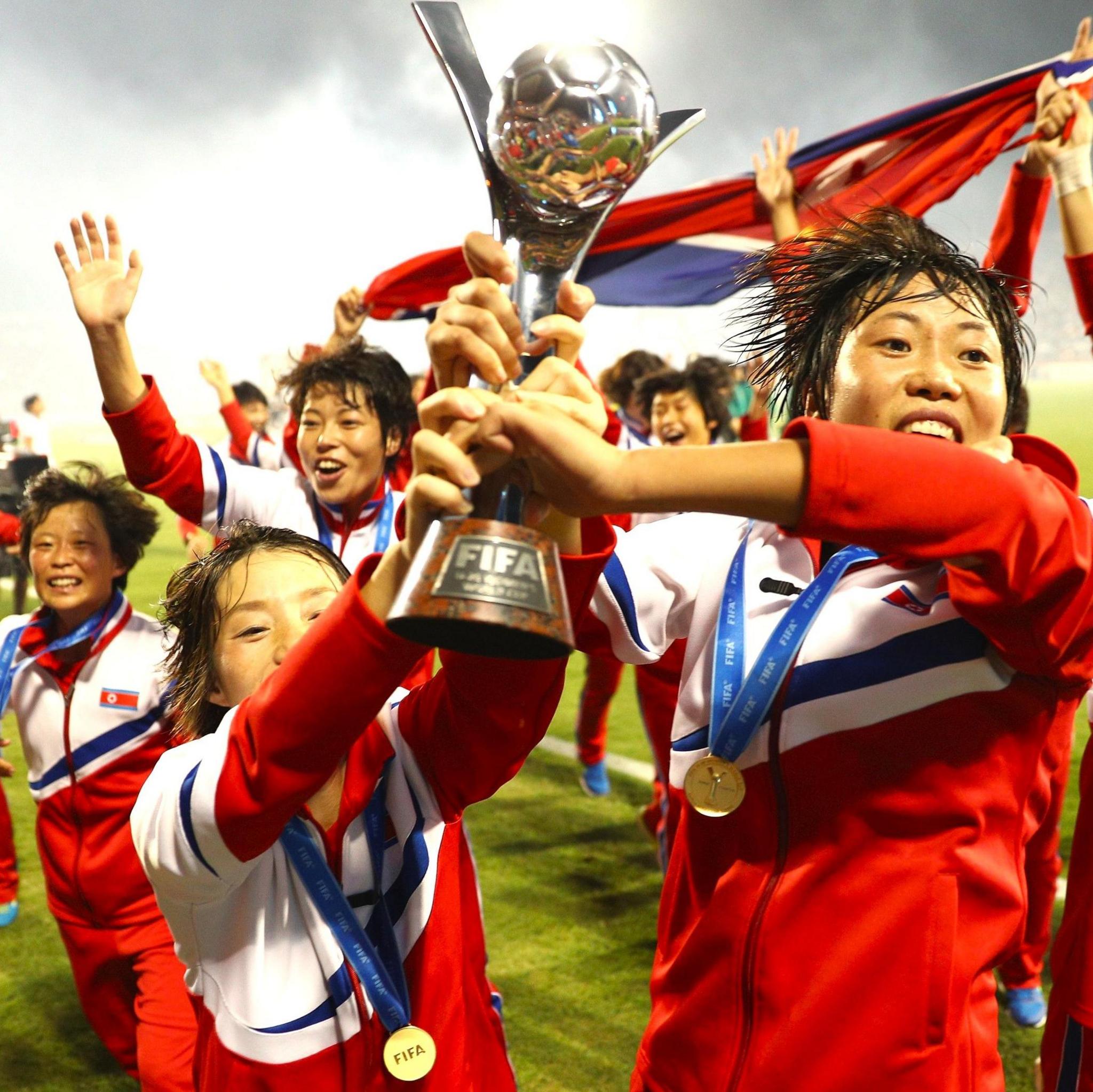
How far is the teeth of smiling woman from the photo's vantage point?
1.18 meters

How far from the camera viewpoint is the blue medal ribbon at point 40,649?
2.75 meters

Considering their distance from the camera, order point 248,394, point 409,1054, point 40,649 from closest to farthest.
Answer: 1. point 409,1054
2. point 40,649
3. point 248,394

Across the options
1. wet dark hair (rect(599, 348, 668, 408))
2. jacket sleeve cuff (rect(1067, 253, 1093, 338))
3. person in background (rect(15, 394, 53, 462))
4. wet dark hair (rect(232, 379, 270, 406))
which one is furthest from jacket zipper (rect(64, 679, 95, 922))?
person in background (rect(15, 394, 53, 462))

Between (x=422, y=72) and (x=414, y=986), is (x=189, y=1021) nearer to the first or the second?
(x=414, y=986)

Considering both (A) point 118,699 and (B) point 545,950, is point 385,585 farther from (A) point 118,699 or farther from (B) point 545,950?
(B) point 545,950

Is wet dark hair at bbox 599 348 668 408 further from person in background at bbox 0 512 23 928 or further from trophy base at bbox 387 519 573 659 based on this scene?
trophy base at bbox 387 519 573 659

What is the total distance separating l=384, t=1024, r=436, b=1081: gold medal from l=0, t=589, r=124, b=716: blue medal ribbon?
181 centimetres

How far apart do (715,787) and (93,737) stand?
1.98m

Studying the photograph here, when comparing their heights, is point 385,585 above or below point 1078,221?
below

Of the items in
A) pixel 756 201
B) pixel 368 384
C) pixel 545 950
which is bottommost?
pixel 545 950

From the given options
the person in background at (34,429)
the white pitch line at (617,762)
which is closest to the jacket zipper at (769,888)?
the white pitch line at (617,762)

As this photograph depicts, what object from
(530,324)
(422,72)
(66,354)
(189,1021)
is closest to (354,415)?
(189,1021)

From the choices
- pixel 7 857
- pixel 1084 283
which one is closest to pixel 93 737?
pixel 7 857

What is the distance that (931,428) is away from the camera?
1185 mm
